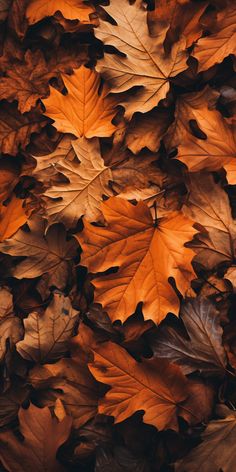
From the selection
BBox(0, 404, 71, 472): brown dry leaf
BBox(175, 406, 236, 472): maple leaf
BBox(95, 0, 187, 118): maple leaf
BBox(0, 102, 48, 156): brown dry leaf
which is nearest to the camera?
BBox(175, 406, 236, 472): maple leaf

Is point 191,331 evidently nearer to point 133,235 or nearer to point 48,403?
point 133,235

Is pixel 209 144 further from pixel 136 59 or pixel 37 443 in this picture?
pixel 37 443

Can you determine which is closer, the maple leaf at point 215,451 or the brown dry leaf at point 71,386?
the maple leaf at point 215,451

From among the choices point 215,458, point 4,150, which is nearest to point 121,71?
point 4,150

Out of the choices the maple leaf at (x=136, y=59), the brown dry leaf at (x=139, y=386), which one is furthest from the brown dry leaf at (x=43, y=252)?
the maple leaf at (x=136, y=59)

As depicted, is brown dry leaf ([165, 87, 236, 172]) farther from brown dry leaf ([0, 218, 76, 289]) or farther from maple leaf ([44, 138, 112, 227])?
brown dry leaf ([0, 218, 76, 289])

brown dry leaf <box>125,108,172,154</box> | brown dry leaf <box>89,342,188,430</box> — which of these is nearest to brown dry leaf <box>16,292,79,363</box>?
brown dry leaf <box>89,342,188,430</box>

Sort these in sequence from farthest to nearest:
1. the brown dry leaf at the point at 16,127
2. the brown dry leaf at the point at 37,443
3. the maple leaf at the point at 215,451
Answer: the brown dry leaf at the point at 16,127 < the brown dry leaf at the point at 37,443 < the maple leaf at the point at 215,451

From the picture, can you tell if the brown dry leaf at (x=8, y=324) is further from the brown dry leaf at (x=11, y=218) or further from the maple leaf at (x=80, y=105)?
the maple leaf at (x=80, y=105)

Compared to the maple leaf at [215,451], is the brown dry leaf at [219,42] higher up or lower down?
higher up
